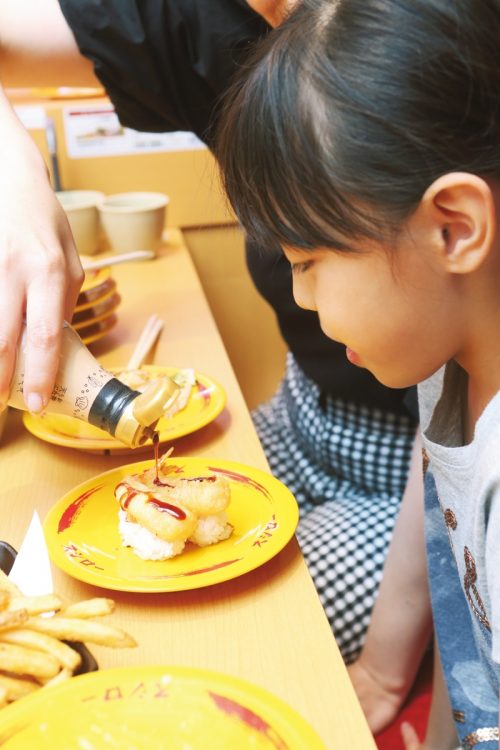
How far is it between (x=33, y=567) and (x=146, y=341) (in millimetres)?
675

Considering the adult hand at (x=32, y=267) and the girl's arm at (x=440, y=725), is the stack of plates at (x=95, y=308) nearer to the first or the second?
the adult hand at (x=32, y=267)

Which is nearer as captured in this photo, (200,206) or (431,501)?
(431,501)

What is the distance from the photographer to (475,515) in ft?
2.34

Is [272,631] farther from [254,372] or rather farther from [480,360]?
[254,372]

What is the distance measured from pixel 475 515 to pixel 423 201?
0.28 metres

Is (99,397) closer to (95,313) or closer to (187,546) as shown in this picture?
(187,546)

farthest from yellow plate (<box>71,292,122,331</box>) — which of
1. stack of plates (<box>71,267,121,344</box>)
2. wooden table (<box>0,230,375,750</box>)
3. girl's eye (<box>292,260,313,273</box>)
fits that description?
girl's eye (<box>292,260,313,273</box>)

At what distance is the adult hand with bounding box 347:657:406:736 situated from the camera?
1226 mm

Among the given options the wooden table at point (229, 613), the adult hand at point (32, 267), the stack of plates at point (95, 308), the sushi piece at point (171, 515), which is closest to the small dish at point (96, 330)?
the stack of plates at point (95, 308)

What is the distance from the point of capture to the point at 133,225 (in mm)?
1888

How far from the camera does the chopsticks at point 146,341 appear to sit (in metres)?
1.28

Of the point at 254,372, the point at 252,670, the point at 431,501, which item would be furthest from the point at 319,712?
the point at 254,372

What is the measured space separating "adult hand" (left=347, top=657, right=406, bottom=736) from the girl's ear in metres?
0.79

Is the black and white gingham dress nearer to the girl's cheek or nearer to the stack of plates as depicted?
the stack of plates
